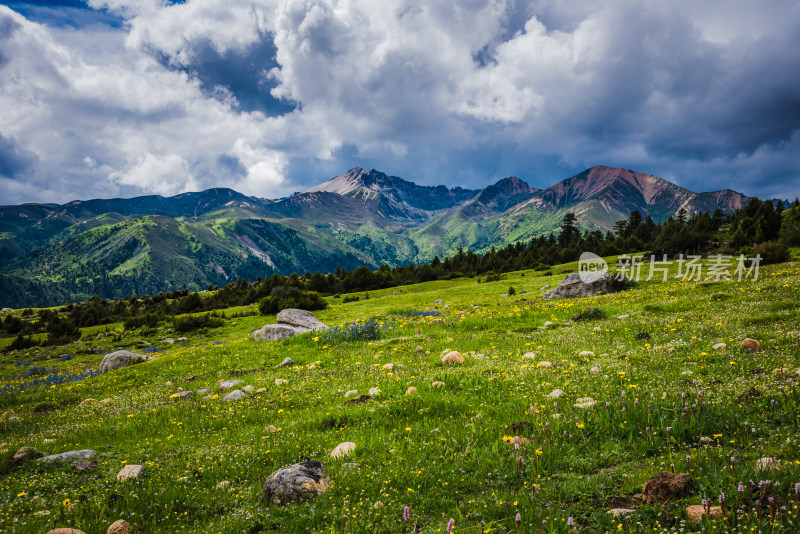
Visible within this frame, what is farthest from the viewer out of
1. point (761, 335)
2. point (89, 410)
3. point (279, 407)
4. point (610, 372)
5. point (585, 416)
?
point (89, 410)

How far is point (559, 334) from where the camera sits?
45.2 ft

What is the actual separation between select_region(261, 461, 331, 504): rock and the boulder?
2822 cm

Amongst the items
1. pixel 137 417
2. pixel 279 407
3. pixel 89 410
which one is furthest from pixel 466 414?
pixel 89 410

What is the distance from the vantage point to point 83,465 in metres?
6.70

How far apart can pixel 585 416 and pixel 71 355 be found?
1431 inches

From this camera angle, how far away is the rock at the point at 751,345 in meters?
8.12

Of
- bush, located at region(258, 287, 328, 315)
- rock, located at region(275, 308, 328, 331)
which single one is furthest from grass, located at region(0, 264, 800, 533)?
bush, located at region(258, 287, 328, 315)

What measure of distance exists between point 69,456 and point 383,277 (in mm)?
75398

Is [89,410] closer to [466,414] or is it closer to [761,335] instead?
[466,414]

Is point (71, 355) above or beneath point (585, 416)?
beneath

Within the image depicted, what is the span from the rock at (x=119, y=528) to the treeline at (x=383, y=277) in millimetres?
36498

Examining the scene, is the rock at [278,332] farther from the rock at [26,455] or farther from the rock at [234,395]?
the rock at [26,455]

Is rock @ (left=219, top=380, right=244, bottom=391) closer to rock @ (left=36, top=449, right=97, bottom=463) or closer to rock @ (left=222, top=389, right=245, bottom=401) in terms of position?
rock @ (left=222, top=389, right=245, bottom=401)

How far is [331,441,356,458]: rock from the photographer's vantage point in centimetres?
611
